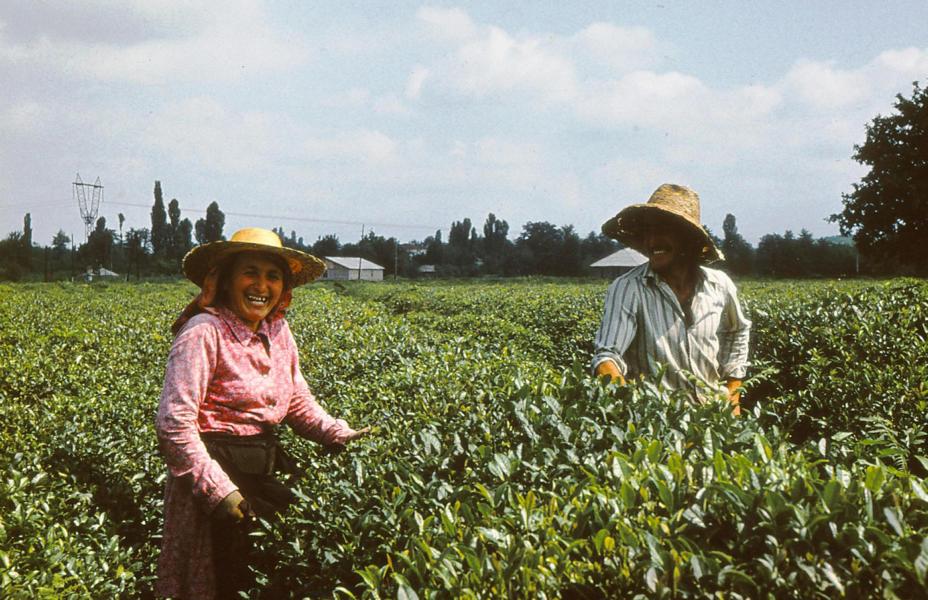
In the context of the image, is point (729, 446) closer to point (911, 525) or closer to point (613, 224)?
point (911, 525)

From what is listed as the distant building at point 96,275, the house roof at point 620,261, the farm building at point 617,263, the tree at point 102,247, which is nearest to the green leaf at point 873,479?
the distant building at point 96,275

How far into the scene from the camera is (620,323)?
3.48 metres

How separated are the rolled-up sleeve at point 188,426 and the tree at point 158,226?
96.1 meters

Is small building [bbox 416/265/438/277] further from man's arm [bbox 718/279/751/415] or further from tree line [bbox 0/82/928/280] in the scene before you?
man's arm [bbox 718/279/751/415]

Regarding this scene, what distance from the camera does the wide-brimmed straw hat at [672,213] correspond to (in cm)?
351

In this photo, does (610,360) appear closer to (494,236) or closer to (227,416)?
(227,416)

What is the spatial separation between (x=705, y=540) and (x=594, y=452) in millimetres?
732

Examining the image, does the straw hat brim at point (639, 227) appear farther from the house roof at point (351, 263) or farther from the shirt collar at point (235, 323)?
the house roof at point (351, 263)

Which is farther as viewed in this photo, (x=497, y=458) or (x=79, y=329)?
(x=79, y=329)

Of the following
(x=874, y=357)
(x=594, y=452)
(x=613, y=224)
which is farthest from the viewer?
(x=874, y=357)

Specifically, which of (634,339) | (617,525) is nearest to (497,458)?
(617,525)

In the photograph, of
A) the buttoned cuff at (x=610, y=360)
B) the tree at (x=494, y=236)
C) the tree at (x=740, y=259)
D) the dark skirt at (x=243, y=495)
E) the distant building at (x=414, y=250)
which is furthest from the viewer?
the tree at (x=494, y=236)

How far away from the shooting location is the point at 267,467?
314 cm

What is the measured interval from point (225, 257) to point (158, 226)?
327 ft
